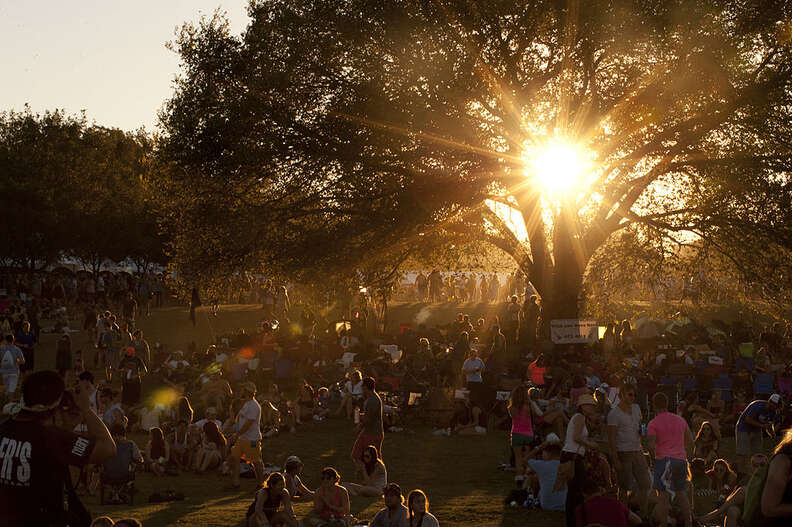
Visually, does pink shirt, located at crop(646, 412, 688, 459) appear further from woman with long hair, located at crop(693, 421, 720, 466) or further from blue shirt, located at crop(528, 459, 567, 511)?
woman with long hair, located at crop(693, 421, 720, 466)

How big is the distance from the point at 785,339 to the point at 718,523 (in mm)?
18871

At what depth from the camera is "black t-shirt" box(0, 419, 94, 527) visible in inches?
203

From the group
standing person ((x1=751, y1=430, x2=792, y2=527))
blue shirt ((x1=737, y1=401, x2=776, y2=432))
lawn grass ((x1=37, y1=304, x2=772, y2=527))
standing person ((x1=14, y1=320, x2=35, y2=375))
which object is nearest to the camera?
standing person ((x1=751, y1=430, x2=792, y2=527))

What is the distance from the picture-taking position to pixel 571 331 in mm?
25094

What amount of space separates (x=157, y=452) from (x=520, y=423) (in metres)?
A: 6.80

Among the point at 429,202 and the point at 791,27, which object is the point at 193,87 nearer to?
the point at 429,202

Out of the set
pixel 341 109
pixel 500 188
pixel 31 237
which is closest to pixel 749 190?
pixel 500 188

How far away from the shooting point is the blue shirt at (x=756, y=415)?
46.1 feet

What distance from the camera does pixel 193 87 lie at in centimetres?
2447

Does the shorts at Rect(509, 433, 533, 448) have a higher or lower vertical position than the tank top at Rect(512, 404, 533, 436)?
lower

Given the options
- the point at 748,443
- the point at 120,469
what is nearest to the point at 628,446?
the point at 748,443

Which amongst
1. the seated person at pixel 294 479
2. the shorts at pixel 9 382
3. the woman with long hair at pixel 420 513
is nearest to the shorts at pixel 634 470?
the woman with long hair at pixel 420 513

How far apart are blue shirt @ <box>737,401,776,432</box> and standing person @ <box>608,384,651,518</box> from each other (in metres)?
2.88

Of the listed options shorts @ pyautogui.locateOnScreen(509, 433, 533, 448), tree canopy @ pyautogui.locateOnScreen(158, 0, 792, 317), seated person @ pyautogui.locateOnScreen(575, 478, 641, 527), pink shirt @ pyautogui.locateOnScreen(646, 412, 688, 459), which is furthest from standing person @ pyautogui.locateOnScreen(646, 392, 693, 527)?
tree canopy @ pyautogui.locateOnScreen(158, 0, 792, 317)
